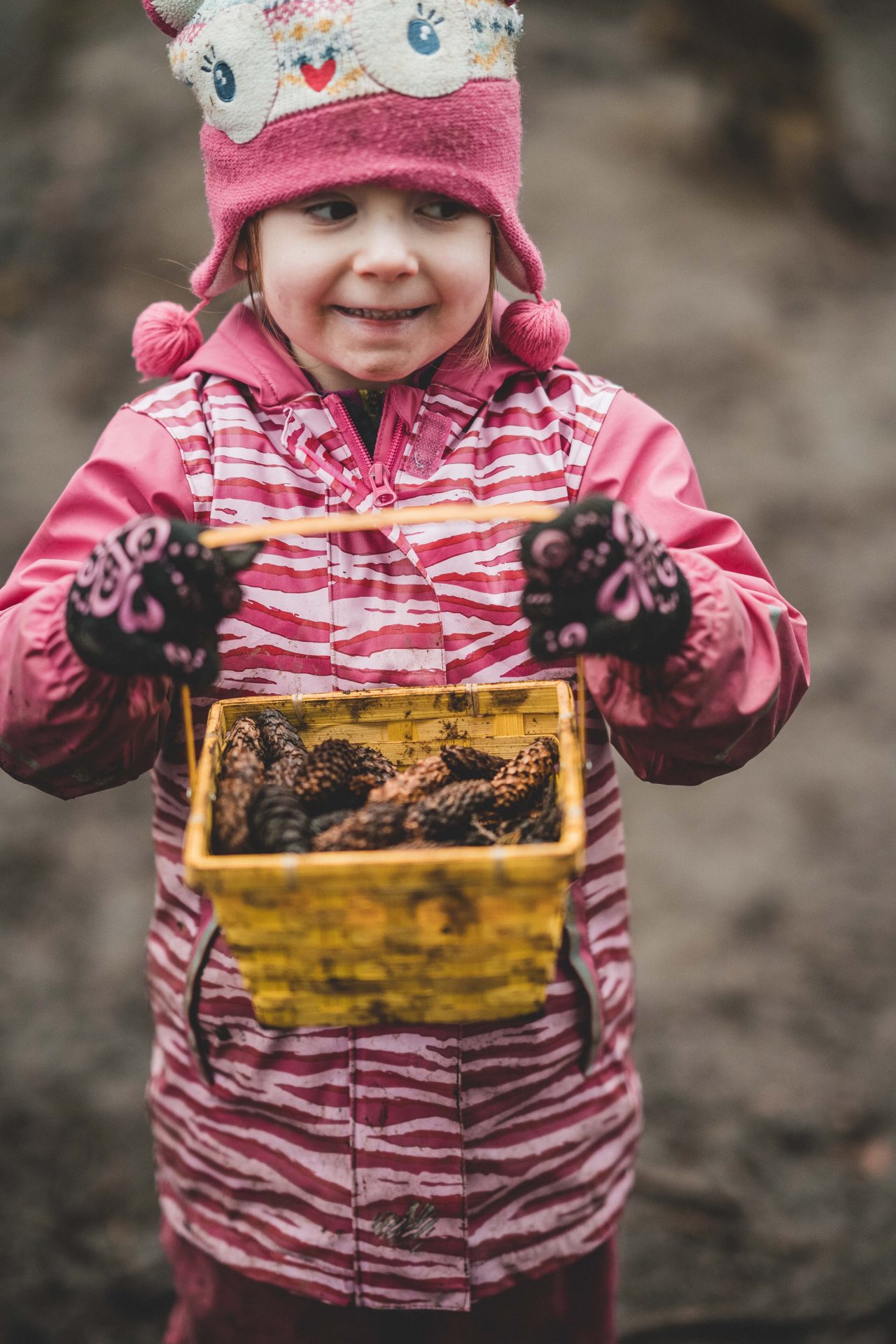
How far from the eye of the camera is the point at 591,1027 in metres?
1.62

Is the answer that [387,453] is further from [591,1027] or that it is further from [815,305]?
[815,305]

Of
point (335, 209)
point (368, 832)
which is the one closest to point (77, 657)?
point (368, 832)

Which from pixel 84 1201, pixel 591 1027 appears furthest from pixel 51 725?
pixel 84 1201

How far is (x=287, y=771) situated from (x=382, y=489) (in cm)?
44

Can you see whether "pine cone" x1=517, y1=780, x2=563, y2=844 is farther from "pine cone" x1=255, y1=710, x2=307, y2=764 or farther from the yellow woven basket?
"pine cone" x1=255, y1=710, x2=307, y2=764

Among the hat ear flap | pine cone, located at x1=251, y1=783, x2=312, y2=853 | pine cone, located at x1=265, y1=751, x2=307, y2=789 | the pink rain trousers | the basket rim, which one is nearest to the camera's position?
the basket rim

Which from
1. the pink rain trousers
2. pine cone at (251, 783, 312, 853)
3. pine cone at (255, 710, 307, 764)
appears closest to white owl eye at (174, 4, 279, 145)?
pine cone at (255, 710, 307, 764)

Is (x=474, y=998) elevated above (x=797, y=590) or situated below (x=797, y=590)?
below

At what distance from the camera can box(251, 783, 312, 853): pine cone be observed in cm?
120

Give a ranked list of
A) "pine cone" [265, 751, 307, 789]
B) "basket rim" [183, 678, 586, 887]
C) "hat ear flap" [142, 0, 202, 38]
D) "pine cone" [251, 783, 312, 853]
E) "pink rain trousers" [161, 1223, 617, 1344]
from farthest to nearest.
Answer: "pink rain trousers" [161, 1223, 617, 1344], "hat ear flap" [142, 0, 202, 38], "pine cone" [265, 751, 307, 789], "pine cone" [251, 783, 312, 853], "basket rim" [183, 678, 586, 887]

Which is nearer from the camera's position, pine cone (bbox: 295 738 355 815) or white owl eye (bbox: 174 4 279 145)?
pine cone (bbox: 295 738 355 815)

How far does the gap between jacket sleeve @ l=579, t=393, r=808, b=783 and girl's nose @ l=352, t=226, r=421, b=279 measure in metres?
0.35

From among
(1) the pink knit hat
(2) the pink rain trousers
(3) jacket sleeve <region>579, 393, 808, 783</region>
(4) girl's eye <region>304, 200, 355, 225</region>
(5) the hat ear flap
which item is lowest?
(2) the pink rain trousers

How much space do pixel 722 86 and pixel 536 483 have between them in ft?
21.5
